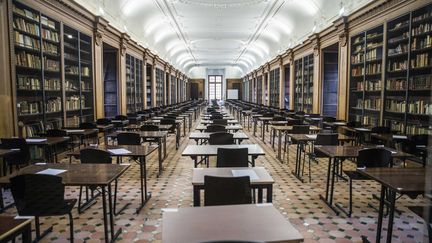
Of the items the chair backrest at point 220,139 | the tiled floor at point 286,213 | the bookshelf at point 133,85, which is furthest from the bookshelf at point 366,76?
the bookshelf at point 133,85

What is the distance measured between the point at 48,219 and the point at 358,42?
8.76 m

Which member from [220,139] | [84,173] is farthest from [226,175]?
[220,139]

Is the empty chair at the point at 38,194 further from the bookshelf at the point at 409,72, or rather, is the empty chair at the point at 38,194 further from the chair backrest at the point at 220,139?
the bookshelf at the point at 409,72

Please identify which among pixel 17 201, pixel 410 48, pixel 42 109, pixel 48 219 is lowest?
pixel 48 219

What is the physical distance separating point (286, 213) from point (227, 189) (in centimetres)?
212

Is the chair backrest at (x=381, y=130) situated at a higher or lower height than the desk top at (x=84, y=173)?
higher

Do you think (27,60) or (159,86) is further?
(159,86)

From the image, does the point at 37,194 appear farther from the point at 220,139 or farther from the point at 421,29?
the point at 421,29

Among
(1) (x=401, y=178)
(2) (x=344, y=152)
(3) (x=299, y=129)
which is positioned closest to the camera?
(1) (x=401, y=178)

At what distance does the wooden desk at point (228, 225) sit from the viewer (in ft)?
6.07

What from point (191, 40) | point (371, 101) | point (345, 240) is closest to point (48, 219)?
point (345, 240)

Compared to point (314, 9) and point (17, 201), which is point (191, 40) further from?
point (17, 201)

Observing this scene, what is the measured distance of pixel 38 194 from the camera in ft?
10.0

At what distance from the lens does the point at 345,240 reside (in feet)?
12.1
